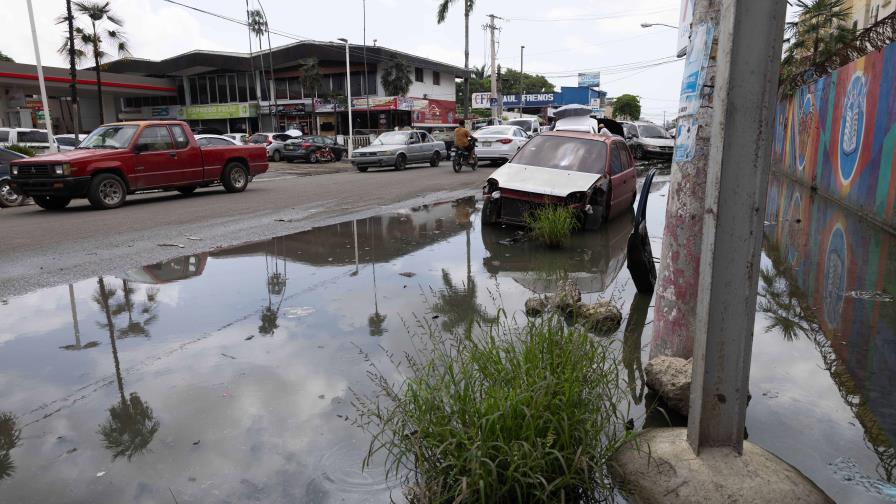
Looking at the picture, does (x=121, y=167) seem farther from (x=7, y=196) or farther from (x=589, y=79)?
(x=589, y=79)

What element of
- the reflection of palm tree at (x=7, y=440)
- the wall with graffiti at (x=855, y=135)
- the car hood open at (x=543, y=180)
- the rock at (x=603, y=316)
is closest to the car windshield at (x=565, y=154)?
the car hood open at (x=543, y=180)

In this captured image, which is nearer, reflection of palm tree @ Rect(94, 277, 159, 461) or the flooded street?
the flooded street

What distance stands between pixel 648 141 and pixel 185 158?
19431mm

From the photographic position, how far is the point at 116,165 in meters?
12.5

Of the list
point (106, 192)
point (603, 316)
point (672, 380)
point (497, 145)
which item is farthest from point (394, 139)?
point (672, 380)

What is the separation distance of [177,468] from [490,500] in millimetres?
1591

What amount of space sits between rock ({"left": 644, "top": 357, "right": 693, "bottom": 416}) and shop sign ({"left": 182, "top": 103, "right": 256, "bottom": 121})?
177 ft

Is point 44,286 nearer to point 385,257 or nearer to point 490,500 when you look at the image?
point 385,257

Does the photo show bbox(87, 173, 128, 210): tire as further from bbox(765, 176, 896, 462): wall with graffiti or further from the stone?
the stone

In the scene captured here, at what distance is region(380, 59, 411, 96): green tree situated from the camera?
48281 mm

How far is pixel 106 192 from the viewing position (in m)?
12.5

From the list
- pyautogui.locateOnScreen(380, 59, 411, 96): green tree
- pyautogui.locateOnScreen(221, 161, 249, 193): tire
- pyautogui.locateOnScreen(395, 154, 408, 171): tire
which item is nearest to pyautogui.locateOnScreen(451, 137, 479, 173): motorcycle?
pyautogui.locateOnScreen(395, 154, 408, 171): tire

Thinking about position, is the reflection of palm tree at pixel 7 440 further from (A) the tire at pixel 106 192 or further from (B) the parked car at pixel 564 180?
(A) the tire at pixel 106 192

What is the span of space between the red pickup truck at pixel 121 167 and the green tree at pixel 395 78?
34438 mm
